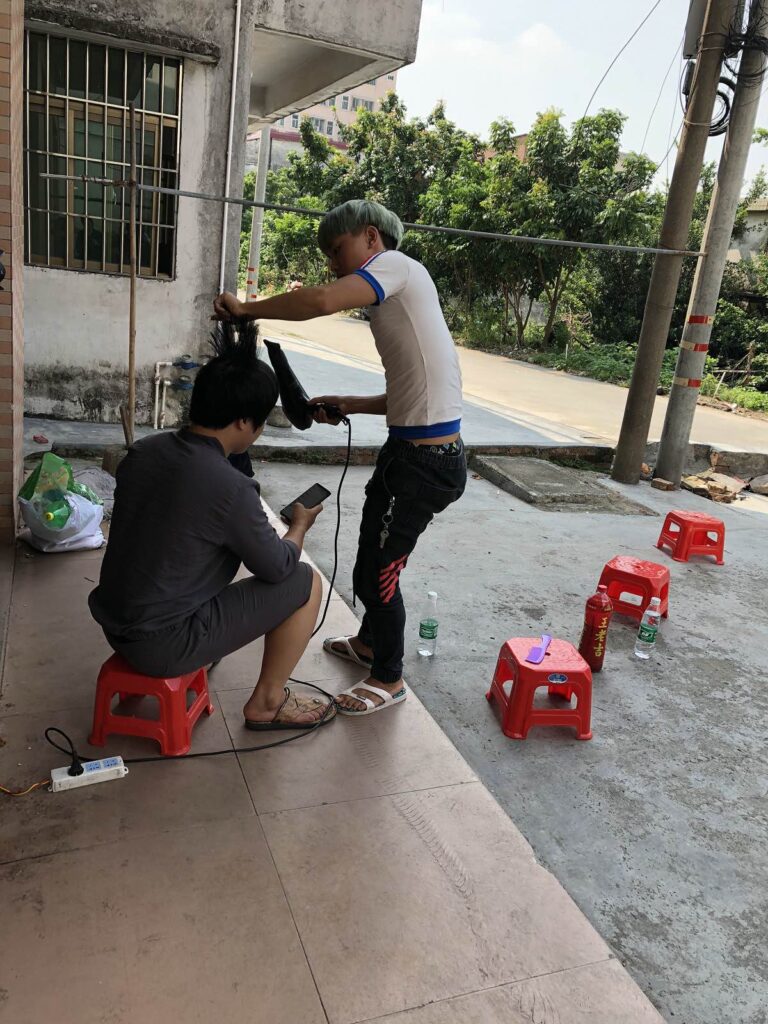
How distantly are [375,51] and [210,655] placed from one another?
634 centimetres

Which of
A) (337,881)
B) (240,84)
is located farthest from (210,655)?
(240,84)

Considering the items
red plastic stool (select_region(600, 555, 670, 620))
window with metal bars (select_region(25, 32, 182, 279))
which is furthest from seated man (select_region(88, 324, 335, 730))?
window with metal bars (select_region(25, 32, 182, 279))

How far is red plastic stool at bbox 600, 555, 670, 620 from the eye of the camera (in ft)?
13.4

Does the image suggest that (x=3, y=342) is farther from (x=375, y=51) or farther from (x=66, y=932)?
(x=375, y=51)

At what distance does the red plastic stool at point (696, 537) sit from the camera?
17.0 feet

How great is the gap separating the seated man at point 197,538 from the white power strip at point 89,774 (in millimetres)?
295

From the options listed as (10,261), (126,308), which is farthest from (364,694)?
(126,308)

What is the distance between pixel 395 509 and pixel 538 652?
0.88 meters

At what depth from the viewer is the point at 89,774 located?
7.16 ft

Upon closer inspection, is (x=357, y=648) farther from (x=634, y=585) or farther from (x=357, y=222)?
(x=634, y=585)

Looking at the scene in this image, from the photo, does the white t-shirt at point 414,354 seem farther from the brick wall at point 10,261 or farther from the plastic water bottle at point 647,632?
the brick wall at point 10,261

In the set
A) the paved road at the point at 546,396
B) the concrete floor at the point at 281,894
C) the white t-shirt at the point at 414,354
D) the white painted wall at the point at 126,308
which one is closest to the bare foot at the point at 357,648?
the concrete floor at the point at 281,894

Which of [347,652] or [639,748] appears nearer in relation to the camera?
[639,748]

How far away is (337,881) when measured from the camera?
6.40 ft
